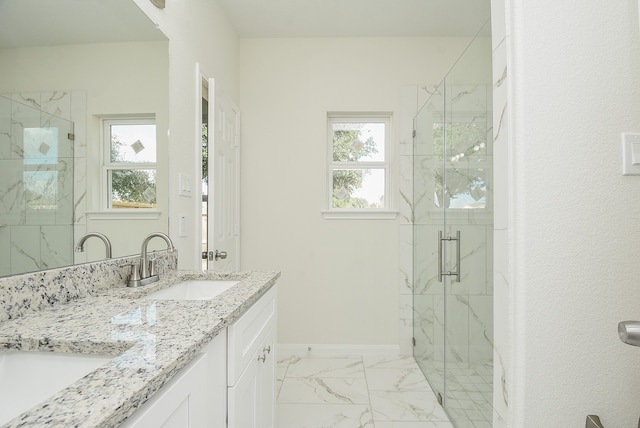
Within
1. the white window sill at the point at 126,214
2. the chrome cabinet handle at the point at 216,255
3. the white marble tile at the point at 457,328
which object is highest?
the white window sill at the point at 126,214

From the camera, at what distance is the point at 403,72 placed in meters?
2.81

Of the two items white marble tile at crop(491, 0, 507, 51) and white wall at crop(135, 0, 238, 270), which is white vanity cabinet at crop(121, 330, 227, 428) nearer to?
white wall at crop(135, 0, 238, 270)

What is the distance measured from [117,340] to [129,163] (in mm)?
912

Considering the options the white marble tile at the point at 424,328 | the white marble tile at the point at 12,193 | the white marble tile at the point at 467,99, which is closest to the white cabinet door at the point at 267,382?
the white marble tile at the point at 12,193

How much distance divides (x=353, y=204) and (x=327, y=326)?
106cm

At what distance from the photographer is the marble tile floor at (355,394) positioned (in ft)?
6.22

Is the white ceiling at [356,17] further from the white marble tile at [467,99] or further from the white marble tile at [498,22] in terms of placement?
the white marble tile at [498,22]

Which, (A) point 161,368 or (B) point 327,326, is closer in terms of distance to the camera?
(A) point 161,368

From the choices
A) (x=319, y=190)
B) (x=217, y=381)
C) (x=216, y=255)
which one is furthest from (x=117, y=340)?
(x=319, y=190)

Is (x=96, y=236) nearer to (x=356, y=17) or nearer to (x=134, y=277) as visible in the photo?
(x=134, y=277)

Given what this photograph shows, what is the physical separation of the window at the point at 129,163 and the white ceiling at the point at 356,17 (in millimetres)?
1526

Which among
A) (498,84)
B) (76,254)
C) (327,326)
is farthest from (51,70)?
(327,326)

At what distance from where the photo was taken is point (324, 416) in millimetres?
1936

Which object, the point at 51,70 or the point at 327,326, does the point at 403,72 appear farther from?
the point at 51,70
